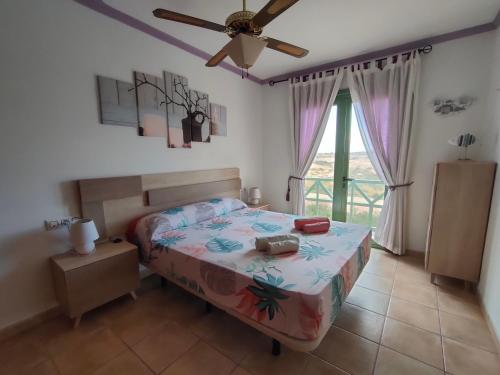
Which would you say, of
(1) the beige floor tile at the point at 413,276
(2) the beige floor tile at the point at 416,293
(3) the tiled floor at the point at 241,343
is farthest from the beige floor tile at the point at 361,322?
(1) the beige floor tile at the point at 413,276

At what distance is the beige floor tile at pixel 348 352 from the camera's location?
1.41 metres

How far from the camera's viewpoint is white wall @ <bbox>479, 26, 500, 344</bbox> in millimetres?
1698

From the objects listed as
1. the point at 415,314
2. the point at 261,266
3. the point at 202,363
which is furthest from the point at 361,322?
the point at 202,363

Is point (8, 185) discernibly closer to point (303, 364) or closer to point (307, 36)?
point (303, 364)

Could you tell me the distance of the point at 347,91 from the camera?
3.12 metres

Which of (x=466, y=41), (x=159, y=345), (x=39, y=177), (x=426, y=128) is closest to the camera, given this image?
(x=159, y=345)

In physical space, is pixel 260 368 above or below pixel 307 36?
below

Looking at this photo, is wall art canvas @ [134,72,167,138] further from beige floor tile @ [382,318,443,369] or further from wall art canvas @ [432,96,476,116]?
wall art canvas @ [432,96,476,116]

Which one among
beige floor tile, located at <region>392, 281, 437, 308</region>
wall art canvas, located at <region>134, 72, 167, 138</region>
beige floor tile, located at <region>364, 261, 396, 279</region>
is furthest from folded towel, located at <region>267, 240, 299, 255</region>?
wall art canvas, located at <region>134, 72, 167, 138</region>

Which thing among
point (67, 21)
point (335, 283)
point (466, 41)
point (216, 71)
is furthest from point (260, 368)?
point (466, 41)

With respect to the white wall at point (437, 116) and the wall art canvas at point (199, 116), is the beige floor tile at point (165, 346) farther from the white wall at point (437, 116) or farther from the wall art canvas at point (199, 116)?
the white wall at point (437, 116)

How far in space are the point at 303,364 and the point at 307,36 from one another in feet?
9.88

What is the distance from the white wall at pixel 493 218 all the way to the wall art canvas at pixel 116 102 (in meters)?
3.35

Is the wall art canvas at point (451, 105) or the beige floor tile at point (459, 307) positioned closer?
the beige floor tile at point (459, 307)
